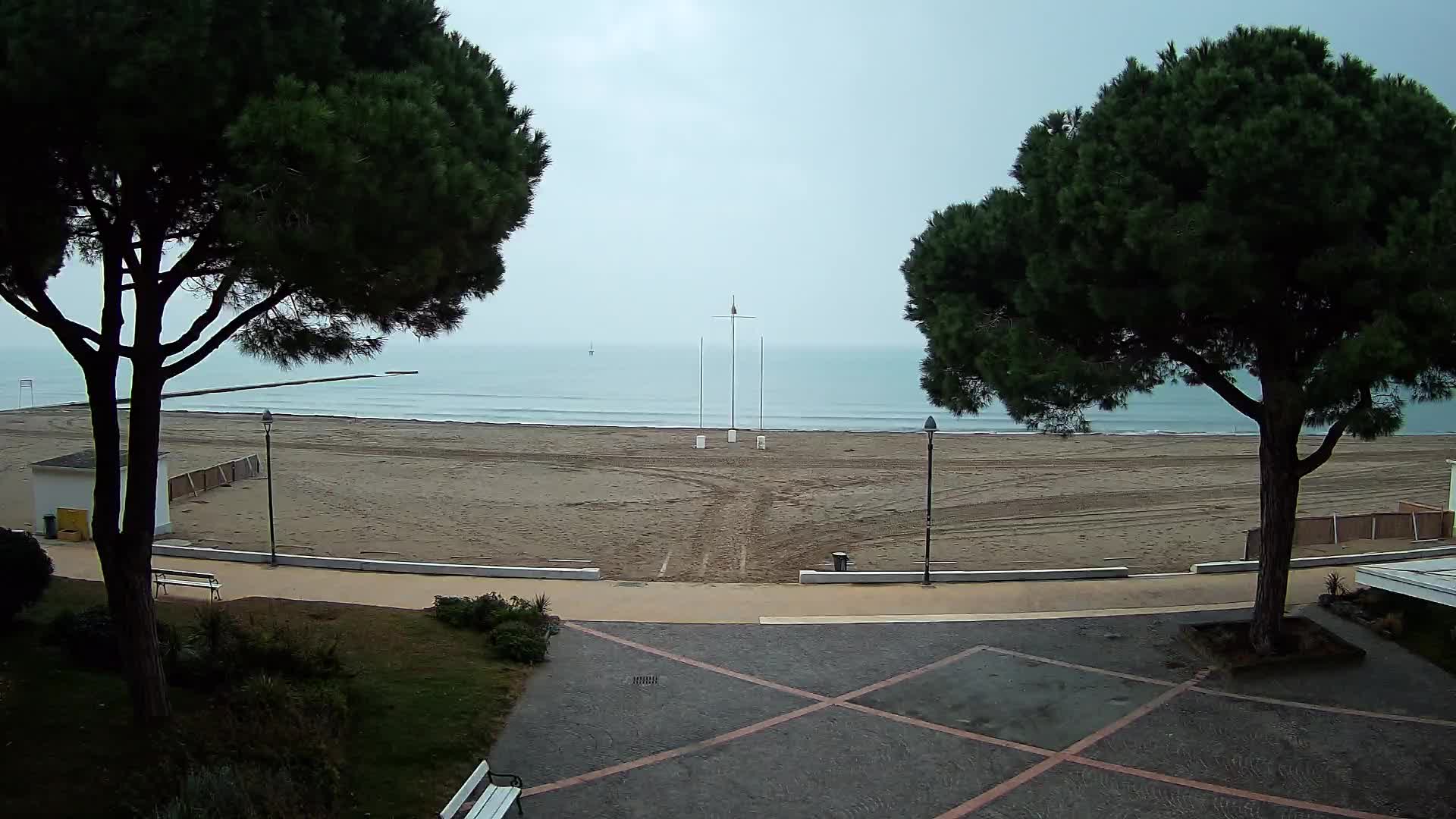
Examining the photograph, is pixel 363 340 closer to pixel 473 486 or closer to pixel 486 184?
pixel 486 184

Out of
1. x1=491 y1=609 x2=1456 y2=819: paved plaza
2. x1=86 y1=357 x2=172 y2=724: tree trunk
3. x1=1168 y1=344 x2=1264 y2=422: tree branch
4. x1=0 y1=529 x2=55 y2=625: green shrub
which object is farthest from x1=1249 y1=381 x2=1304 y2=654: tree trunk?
x1=0 y1=529 x2=55 y2=625: green shrub

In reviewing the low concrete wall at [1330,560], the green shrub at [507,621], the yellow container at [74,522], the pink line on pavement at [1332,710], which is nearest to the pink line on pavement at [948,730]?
the pink line on pavement at [1332,710]

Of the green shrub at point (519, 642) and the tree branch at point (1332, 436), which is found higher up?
the tree branch at point (1332, 436)

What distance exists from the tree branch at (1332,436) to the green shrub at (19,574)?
13499mm

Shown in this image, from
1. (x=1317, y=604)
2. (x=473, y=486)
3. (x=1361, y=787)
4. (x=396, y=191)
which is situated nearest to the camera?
(x=396, y=191)

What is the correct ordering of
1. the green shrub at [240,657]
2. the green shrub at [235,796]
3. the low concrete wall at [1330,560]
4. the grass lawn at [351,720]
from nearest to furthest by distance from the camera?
1. the green shrub at [235,796]
2. the grass lawn at [351,720]
3. the green shrub at [240,657]
4. the low concrete wall at [1330,560]

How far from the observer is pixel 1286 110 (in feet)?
28.8

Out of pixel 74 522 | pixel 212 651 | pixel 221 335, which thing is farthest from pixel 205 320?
pixel 74 522

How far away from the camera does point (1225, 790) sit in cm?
770

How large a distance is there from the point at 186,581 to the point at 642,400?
201ft

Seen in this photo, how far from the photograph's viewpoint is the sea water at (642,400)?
57.1 metres

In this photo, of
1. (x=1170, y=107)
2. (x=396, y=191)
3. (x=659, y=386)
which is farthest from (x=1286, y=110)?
(x=659, y=386)

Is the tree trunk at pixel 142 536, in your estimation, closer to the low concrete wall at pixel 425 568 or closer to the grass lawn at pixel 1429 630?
the low concrete wall at pixel 425 568

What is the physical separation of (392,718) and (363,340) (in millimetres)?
3663
